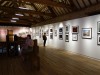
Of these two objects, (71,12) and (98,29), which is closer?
(98,29)

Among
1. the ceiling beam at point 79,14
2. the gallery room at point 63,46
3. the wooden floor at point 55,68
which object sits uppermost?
the ceiling beam at point 79,14

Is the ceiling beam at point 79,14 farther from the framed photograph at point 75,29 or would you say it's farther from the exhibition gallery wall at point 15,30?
the exhibition gallery wall at point 15,30

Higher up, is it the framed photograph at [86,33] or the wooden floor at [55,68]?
the framed photograph at [86,33]

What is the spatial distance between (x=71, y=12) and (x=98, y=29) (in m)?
3.49

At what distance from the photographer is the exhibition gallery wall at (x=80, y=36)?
7819 mm

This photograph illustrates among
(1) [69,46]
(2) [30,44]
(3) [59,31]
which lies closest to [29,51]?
(2) [30,44]

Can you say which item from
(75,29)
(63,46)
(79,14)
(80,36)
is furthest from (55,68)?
(63,46)

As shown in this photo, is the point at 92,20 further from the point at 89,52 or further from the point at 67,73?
the point at 67,73

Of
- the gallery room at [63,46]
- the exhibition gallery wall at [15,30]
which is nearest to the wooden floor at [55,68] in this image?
the gallery room at [63,46]

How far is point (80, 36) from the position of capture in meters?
9.29

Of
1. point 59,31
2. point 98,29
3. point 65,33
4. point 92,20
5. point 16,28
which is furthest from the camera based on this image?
point 16,28

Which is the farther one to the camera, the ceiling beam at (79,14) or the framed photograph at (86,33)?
the framed photograph at (86,33)

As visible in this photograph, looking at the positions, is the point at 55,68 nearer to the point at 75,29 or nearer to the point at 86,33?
the point at 86,33

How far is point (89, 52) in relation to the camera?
8328mm
